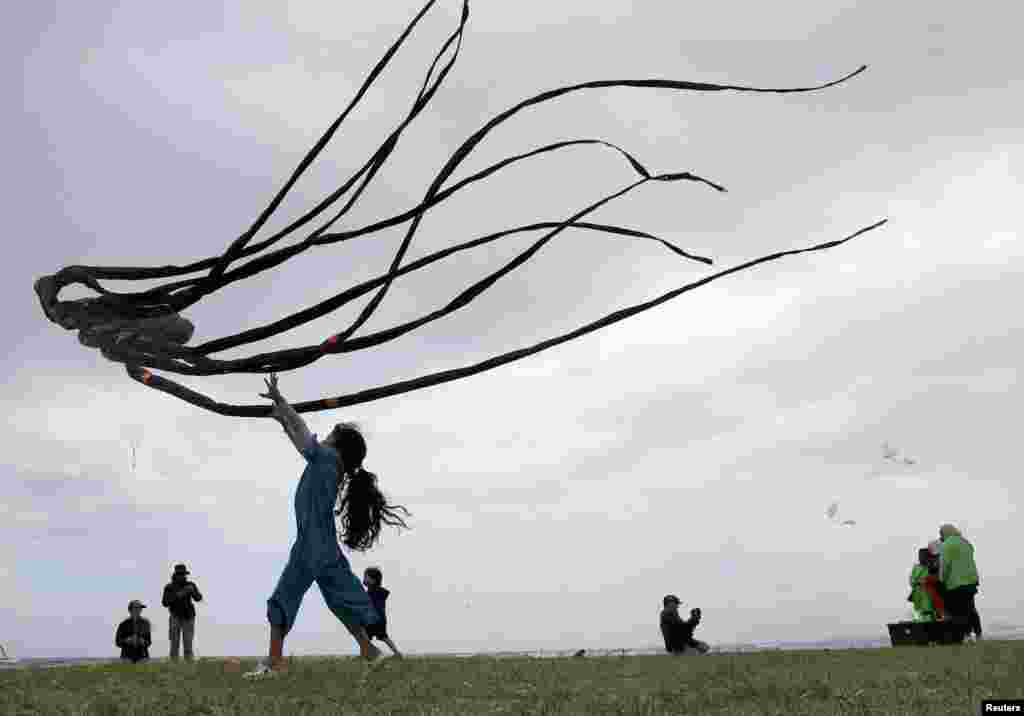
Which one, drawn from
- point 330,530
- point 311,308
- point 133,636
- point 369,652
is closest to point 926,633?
point 369,652

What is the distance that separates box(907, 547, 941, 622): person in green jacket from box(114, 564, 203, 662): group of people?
475 inches

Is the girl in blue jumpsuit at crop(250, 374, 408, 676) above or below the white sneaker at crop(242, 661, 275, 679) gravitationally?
above

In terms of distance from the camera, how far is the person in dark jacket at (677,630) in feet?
62.4

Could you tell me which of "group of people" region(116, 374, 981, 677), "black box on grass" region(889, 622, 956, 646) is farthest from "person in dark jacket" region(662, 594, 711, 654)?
"group of people" region(116, 374, 981, 677)

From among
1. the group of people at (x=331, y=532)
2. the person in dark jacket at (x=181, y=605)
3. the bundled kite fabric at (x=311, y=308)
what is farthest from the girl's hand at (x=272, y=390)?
the person in dark jacket at (x=181, y=605)

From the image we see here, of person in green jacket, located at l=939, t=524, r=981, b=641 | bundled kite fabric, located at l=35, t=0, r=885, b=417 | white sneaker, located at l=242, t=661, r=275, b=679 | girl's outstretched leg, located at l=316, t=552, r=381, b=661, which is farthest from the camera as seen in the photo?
person in green jacket, located at l=939, t=524, r=981, b=641

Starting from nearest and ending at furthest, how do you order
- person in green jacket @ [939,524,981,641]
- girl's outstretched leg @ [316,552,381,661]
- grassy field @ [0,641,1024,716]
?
1. grassy field @ [0,641,1024,716]
2. girl's outstretched leg @ [316,552,381,661]
3. person in green jacket @ [939,524,981,641]

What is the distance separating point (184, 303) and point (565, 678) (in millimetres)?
7628

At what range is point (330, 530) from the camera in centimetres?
1045

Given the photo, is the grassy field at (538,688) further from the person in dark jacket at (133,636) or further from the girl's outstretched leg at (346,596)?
the person in dark jacket at (133,636)

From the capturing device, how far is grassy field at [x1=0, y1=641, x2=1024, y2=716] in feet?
24.7

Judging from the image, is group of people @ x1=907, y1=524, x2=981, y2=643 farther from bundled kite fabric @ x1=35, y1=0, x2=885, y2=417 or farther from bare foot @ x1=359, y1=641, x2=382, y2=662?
bundled kite fabric @ x1=35, y1=0, x2=885, y2=417

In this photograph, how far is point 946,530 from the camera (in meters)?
17.9

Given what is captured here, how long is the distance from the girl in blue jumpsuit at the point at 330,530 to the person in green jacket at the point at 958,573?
34.3 feet
